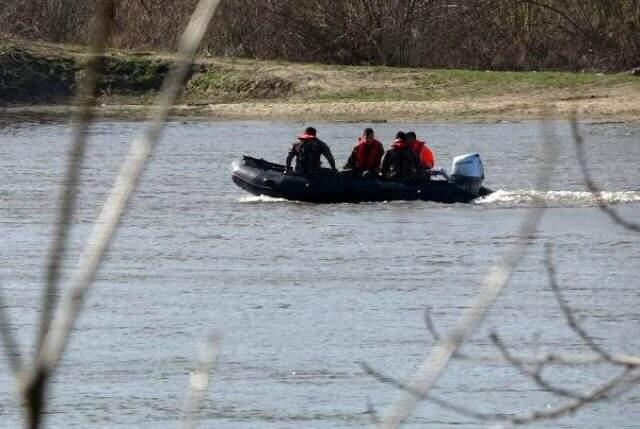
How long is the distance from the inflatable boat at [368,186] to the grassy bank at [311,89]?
349 inches

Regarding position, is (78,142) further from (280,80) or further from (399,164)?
(280,80)

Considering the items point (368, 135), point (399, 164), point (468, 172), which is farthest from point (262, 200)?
point (468, 172)

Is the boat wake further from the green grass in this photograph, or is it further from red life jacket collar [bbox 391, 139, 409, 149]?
the green grass

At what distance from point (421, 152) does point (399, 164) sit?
0.58 metres

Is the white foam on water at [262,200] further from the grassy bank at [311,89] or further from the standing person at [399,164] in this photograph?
the grassy bank at [311,89]

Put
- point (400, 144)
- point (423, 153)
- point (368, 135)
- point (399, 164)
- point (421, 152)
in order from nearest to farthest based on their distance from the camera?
point (400, 144) < point (368, 135) < point (399, 164) < point (421, 152) < point (423, 153)

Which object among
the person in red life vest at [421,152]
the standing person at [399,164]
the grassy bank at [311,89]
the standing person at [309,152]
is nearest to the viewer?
the person in red life vest at [421,152]

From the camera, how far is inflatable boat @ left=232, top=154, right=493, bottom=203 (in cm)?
2044

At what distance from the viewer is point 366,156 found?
20.5m

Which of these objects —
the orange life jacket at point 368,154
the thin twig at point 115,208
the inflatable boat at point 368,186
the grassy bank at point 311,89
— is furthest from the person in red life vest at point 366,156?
the thin twig at point 115,208

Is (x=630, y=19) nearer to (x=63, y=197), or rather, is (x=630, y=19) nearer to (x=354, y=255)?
(x=354, y=255)

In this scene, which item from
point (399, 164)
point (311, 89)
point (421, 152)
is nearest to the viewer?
point (399, 164)

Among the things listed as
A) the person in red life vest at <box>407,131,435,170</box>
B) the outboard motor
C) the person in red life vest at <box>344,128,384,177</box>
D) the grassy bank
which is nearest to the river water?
the outboard motor

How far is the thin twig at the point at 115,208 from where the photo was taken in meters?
1.54
